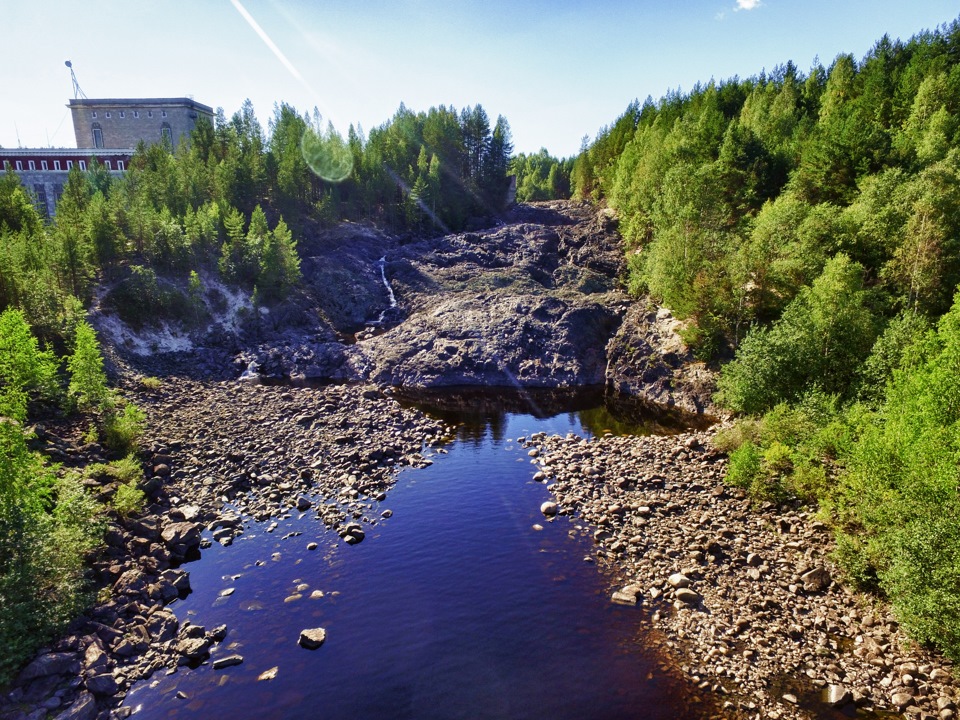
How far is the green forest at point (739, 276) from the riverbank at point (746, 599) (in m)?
1.57

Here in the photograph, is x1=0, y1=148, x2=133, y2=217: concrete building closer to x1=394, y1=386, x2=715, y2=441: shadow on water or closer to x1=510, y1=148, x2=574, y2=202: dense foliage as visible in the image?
x1=394, y1=386, x2=715, y2=441: shadow on water

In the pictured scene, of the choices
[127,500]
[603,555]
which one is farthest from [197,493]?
[603,555]

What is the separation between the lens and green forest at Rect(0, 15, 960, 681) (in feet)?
65.3

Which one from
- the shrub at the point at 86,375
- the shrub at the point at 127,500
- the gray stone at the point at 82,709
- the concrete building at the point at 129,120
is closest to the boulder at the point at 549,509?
the gray stone at the point at 82,709

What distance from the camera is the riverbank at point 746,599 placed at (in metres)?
17.5

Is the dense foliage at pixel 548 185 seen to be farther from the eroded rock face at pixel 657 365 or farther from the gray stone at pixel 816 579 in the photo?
the gray stone at pixel 816 579

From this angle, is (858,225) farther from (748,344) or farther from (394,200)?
(394,200)

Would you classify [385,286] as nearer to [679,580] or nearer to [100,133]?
[679,580]

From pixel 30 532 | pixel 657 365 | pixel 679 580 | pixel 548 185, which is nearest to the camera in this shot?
pixel 30 532

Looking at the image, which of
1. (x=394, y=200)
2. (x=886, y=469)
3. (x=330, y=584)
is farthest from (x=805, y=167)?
(x=394, y=200)

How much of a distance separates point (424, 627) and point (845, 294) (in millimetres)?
33762

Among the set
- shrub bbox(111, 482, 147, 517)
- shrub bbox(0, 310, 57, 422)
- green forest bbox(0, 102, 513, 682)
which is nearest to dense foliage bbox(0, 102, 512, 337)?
green forest bbox(0, 102, 513, 682)

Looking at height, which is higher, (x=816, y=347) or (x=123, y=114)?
(x=123, y=114)

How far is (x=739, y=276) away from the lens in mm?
45375
